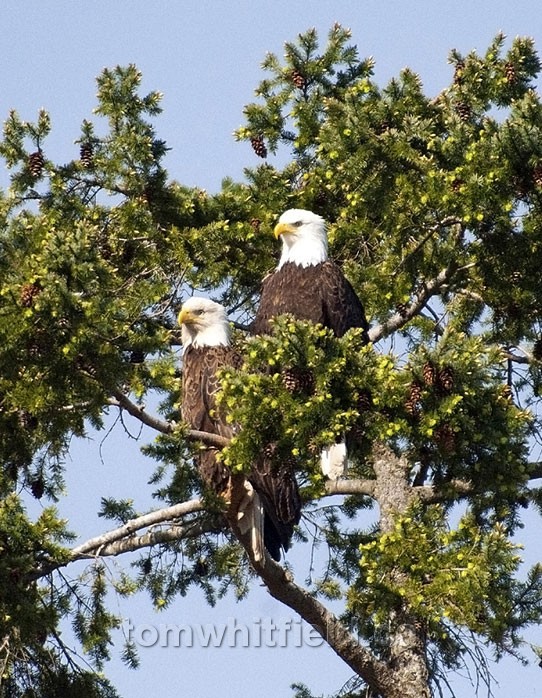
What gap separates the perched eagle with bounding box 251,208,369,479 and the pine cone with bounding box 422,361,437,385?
2.15m

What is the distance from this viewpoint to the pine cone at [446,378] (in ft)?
19.3

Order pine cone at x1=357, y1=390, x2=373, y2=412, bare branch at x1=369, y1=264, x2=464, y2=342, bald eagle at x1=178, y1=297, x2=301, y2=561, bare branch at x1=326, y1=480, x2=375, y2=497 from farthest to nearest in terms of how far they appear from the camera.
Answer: bare branch at x1=369, y1=264, x2=464, y2=342 < bare branch at x1=326, y1=480, x2=375, y2=497 < bald eagle at x1=178, y1=297, x2=301, y2=561 < pine cone at x1=357, y1=390, x2=373, y2=412

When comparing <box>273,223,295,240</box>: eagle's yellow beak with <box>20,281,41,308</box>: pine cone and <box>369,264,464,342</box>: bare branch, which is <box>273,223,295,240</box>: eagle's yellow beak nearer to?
<box>369,264,464,342</box>: bare branch

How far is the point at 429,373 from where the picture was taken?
591 centimetres

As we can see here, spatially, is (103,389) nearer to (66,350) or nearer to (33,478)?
(66,350)

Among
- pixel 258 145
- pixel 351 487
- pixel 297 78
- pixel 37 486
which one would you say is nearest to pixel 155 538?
pixel 37 486

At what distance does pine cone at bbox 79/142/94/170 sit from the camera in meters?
8.32

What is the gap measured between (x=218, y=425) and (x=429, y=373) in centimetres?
200

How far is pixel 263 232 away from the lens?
862 cm

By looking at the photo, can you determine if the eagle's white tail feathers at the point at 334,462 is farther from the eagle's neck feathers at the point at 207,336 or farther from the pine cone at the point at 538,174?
the pine cone at the point at 538,174

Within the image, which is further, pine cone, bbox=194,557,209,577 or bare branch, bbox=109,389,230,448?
pine cone, bbox=194,557,209,577

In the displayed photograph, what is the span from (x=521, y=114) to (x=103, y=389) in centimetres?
243

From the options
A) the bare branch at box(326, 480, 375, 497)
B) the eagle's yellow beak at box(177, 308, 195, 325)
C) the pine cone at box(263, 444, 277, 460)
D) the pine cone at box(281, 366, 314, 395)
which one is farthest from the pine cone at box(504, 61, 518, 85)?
the pine cone at box(263, 444, 277, 460)

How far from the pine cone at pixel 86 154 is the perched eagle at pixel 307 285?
3.89 ft
